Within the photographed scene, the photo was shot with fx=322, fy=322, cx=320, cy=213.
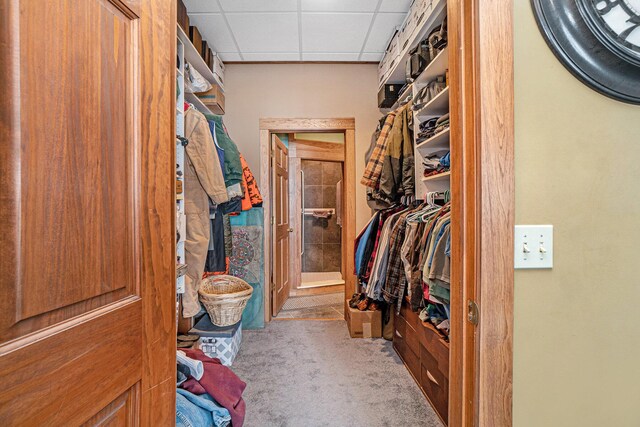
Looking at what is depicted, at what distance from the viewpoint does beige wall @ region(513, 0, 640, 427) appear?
0.76 m

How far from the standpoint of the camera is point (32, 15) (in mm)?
466

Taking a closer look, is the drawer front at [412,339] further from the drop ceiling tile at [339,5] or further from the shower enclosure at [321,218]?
the shower enclosure at [321,218]

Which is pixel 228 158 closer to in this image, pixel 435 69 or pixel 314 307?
pixel 435 69

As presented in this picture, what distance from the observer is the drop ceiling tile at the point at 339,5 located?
7.25 feet

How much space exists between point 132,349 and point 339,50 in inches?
113

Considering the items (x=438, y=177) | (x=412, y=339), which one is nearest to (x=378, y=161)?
(x=438, y=177)

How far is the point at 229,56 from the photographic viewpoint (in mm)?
2977

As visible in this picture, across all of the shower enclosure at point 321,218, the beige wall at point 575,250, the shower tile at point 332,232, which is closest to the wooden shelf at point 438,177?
the beige wall at point 575,250

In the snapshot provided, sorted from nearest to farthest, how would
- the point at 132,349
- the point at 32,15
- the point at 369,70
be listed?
1. the point at 32,15
2. the point at 132,349
3. the point at 369,70

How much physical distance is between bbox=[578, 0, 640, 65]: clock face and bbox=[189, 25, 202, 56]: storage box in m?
2.39

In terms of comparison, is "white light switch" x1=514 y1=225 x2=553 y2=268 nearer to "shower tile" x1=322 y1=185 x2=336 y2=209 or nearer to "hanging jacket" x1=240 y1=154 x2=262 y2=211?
"hanging jacket" x1=240 y1=154 x2=262 y2=211

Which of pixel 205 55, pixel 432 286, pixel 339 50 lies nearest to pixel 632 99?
pixel 432 286

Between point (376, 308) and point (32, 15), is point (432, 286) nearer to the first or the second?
point (376, 308)

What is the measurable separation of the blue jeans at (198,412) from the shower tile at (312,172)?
4.48 meters
